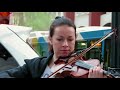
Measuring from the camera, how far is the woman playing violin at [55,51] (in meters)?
1.56

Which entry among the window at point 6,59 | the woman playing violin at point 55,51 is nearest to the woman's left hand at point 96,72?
the woman playing violin at point 55,51

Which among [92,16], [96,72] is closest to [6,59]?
[96,72]

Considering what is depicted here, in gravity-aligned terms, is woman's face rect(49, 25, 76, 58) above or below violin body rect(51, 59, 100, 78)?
above

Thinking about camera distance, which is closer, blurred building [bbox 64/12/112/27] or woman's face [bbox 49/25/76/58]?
woman's face [bbox 49/25/76/58]

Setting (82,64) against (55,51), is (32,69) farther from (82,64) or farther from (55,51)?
(82,64)

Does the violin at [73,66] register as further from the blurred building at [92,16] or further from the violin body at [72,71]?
the blurred building at [92,16]

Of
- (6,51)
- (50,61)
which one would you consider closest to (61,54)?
(50,61)

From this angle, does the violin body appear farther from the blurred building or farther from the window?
the window

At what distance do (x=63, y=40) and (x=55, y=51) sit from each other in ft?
0.21

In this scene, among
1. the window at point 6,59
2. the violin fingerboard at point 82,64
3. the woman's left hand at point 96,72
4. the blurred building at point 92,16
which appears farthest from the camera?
the blurred building at point 92,16

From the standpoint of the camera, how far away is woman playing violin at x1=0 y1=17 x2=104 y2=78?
156 centimetres

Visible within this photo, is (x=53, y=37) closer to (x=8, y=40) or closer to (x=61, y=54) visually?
(x=61, y=54)

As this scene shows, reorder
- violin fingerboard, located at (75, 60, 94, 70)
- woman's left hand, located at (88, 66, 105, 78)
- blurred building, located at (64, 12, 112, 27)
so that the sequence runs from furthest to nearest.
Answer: blurred building, located at (64, 12, 112, 27) < violin fingerboard, located at (75, 60, 94, 70) < woman's left hand, located at (88, 66, 105, 78)

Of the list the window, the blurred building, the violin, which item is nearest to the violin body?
the violin
